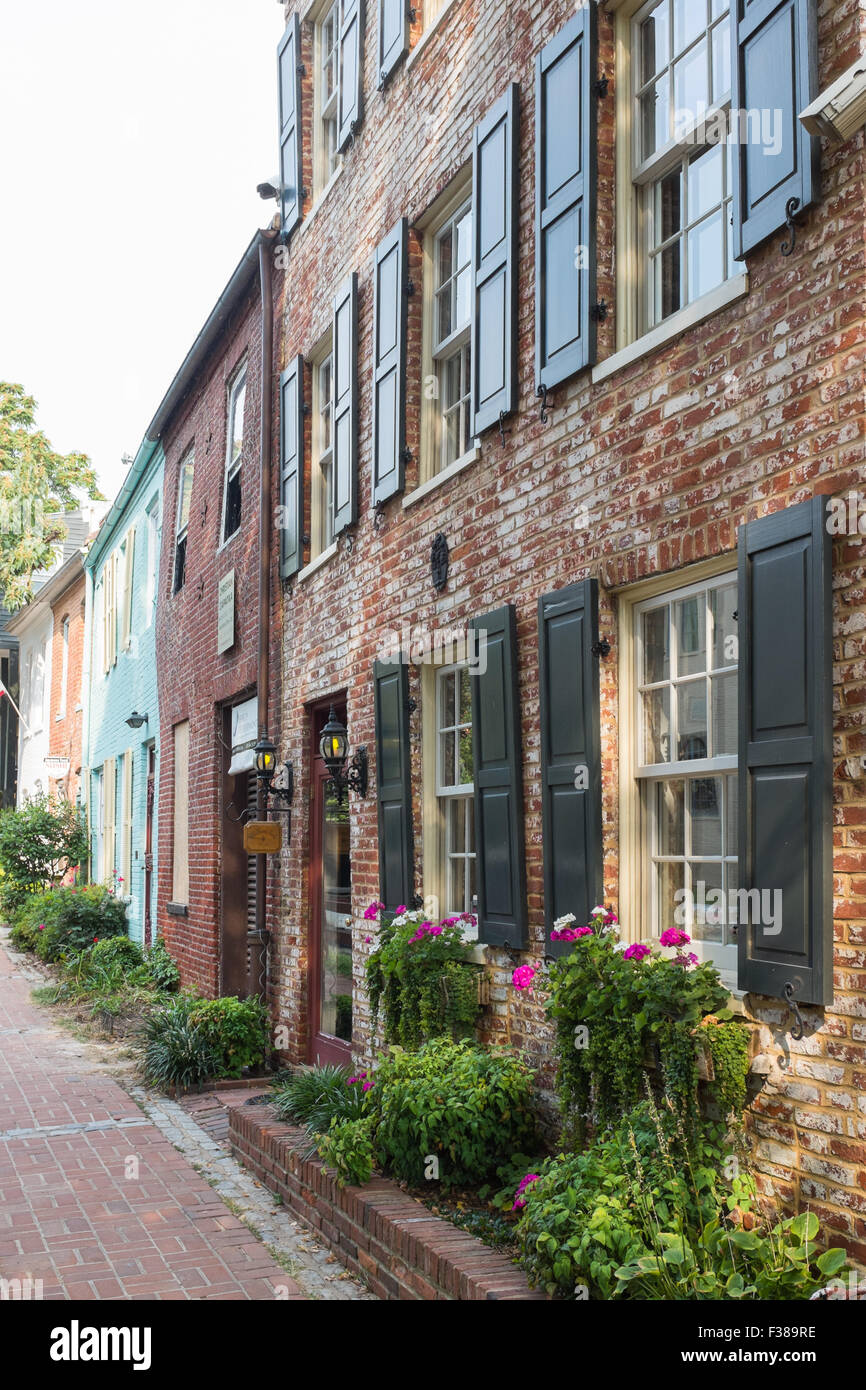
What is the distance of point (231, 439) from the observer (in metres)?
13.1

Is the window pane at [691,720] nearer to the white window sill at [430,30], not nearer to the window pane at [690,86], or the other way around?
the window pane at [690,86]

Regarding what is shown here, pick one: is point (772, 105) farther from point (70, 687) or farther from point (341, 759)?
point (70, 687)

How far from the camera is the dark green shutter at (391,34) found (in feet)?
27.4

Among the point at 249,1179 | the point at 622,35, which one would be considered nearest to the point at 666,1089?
the point at 249,1179

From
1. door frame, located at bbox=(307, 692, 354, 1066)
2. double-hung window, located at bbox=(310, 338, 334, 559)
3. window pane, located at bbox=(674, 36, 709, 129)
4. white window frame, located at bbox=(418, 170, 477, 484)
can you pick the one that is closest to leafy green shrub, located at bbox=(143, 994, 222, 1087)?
door frame, located at bbox=(307, 692, 354, 1066)

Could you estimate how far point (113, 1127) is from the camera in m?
8.78

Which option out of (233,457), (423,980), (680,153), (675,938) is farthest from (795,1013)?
(233,457)

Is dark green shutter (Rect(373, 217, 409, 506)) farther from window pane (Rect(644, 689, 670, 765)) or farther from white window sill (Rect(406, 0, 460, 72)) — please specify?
window pane (Rect(644, 689, 670, 765))

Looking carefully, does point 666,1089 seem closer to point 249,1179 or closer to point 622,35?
point 249,1179

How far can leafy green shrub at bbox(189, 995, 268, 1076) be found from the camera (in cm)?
1009

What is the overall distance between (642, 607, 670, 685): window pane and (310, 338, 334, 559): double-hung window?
4.92 meters

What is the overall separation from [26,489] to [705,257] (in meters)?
28.5

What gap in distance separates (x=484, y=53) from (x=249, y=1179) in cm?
650

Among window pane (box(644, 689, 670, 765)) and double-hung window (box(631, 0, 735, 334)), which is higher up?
double-hung window (box(631, 0, 735, 334))
